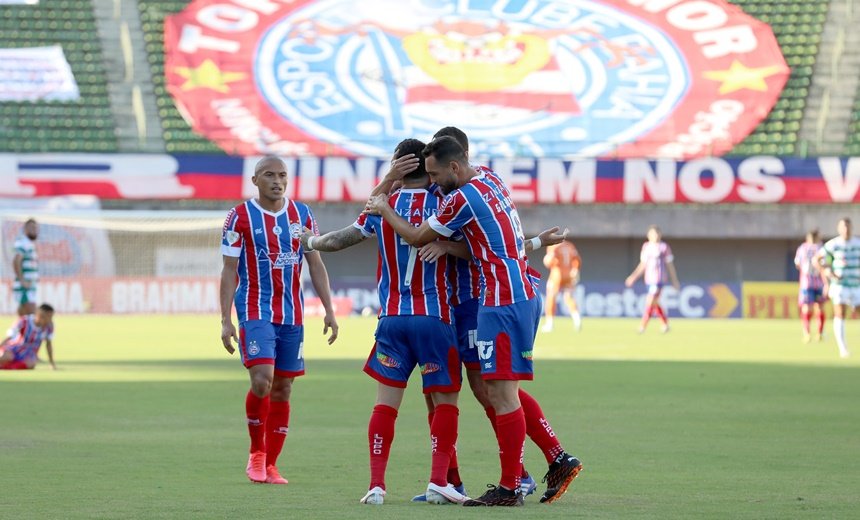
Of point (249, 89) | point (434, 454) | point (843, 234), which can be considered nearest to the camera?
point (434, 454)

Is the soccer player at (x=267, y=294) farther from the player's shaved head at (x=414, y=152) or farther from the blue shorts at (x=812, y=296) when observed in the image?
the blue shorts at (x=812, y=296)

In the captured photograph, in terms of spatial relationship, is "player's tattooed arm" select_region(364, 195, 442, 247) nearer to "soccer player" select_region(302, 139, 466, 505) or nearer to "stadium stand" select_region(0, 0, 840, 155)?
"soccer player" select_region(302, 139, 466, 505)

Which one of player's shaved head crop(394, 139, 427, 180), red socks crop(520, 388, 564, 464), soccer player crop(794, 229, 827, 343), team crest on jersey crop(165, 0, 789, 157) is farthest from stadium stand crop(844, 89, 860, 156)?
player's shaved head crop(394, 139, 427, 180)

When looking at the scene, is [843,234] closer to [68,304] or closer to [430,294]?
[430,294]

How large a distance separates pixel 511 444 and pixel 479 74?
37.1 metres

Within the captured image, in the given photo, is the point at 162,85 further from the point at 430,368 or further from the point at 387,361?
the point at 430,368

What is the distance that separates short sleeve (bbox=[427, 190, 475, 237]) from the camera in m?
7.35

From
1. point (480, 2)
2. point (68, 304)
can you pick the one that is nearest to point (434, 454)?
point (68, 304)

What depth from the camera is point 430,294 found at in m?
7.68

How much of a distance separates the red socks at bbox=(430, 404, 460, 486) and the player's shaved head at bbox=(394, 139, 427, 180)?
3.93 ft

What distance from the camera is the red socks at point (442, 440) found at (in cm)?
751

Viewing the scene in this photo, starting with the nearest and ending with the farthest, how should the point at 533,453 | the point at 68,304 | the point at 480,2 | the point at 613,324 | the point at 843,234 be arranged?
the point at 533,453 → the point at 843,234 → the point at 613,324 → the point at 68,304 → the point at 480,2

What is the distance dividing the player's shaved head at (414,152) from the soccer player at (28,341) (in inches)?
437

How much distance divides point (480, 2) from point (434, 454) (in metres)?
40.0
